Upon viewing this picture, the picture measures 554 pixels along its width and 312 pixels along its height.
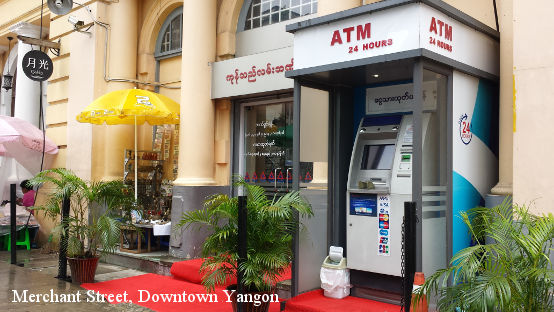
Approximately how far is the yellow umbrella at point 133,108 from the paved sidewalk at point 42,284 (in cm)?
252

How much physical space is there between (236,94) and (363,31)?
3.65m

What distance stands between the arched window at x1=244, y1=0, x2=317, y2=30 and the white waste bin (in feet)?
13.0

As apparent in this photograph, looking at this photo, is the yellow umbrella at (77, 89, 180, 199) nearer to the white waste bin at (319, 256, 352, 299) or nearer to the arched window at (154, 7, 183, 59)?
the arched window at (154, 7, 183, 59)

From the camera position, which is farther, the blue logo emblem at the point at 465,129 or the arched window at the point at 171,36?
the arched window at the point at 171,36

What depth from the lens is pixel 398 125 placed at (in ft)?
18.0

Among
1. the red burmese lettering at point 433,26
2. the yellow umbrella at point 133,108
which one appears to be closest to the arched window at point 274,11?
the yellow umbrella at point 133,108

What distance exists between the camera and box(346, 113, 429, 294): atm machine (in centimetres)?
534

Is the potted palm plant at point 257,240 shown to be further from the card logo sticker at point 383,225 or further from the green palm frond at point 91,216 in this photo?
the green palm frond at point 91,216

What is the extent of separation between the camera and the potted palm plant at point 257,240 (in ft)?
16.9

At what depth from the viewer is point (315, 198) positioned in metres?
5.92

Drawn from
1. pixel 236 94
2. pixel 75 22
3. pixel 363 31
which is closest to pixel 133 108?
pixel 236 94

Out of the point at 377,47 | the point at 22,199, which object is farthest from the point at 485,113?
the point at 22,199

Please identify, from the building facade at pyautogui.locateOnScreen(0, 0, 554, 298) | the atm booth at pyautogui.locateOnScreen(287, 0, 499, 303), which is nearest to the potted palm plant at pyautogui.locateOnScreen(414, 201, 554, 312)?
the atm booth at pyautogui.locateOnScreen(287, 0, 499, 303)

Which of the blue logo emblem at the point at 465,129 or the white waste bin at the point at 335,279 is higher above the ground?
the blue logo emblem at the point at 465,129
